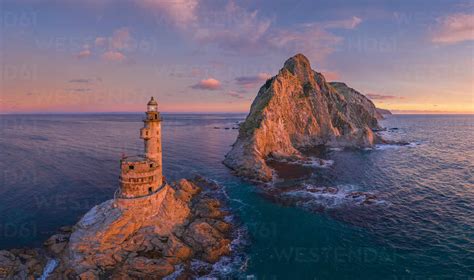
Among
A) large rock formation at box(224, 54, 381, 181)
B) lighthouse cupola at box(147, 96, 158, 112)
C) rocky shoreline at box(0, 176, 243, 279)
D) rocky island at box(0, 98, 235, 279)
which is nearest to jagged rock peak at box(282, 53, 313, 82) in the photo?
large rock formation at box(224, 54, 381, 181)

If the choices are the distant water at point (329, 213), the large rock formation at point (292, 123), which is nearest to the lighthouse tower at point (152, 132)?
the distant water at point (329, 213)

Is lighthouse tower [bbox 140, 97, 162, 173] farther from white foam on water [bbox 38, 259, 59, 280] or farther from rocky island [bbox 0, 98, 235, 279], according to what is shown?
white foam on water [bbox 38, 259, 59, 280]

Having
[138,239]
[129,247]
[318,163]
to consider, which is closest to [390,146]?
[318,163]

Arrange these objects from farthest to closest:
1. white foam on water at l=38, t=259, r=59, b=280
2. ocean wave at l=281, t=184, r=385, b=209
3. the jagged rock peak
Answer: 1. the jagged rock peak
2. ocean wave at l=281, t=184, r=385, b=209
3. white foam on water at l=38, t=259, r=59, b=280

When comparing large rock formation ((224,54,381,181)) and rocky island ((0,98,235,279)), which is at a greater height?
large rock formation ((224,54,381,181))

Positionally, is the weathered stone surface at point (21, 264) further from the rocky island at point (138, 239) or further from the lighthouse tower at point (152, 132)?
the lighthouse tower at point (152, 132)

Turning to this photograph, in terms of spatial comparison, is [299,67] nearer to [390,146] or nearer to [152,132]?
[390,146]

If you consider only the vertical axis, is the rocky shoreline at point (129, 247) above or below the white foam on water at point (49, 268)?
above

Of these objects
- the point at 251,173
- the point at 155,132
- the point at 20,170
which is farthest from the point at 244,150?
the point at 20,170
